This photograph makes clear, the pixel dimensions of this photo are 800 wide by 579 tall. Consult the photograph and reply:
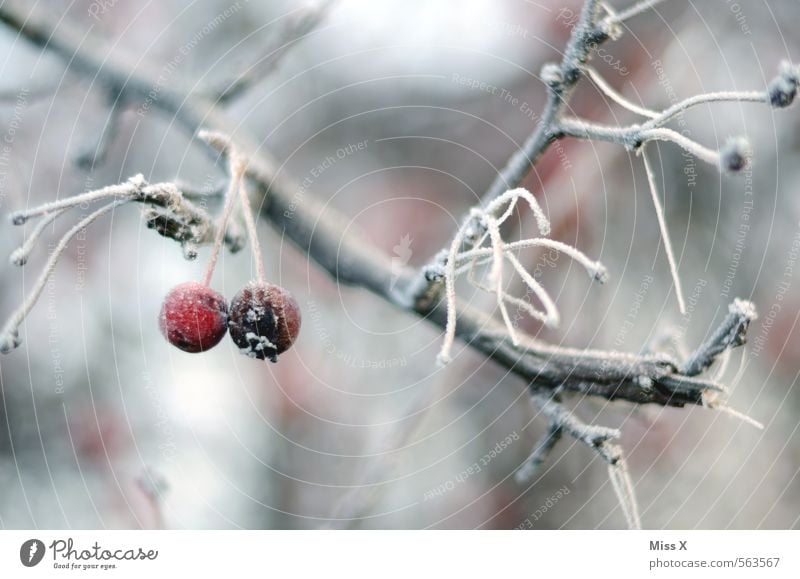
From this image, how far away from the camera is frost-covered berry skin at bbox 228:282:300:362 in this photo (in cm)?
42

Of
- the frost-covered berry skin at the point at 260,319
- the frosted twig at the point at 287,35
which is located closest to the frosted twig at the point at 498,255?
the frost-covered berry skin at the point at 260,319

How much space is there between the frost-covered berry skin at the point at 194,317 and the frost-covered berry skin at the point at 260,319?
0.01 metres

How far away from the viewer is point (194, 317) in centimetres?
42

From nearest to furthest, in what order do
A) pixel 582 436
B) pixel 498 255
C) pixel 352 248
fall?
pixel 498 255 < pixel 582 436 < pixel 352 248

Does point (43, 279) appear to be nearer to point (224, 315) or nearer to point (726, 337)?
point (224, 315)

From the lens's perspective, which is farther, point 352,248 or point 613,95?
point 352,248

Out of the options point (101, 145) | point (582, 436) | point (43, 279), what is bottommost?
point (582, 436)

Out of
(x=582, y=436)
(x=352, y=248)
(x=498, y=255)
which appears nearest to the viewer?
(x=498, y=255)

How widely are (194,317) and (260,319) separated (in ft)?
0.14

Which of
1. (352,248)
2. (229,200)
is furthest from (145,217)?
(352,248)

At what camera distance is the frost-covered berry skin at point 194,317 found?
0.42m

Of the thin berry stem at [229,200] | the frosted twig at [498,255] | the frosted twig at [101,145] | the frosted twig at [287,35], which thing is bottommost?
the frosted twig at [498,255]

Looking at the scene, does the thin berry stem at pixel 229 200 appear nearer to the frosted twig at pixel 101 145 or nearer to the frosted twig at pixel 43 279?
the frosted twig at pixel 43 279

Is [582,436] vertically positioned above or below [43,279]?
below
